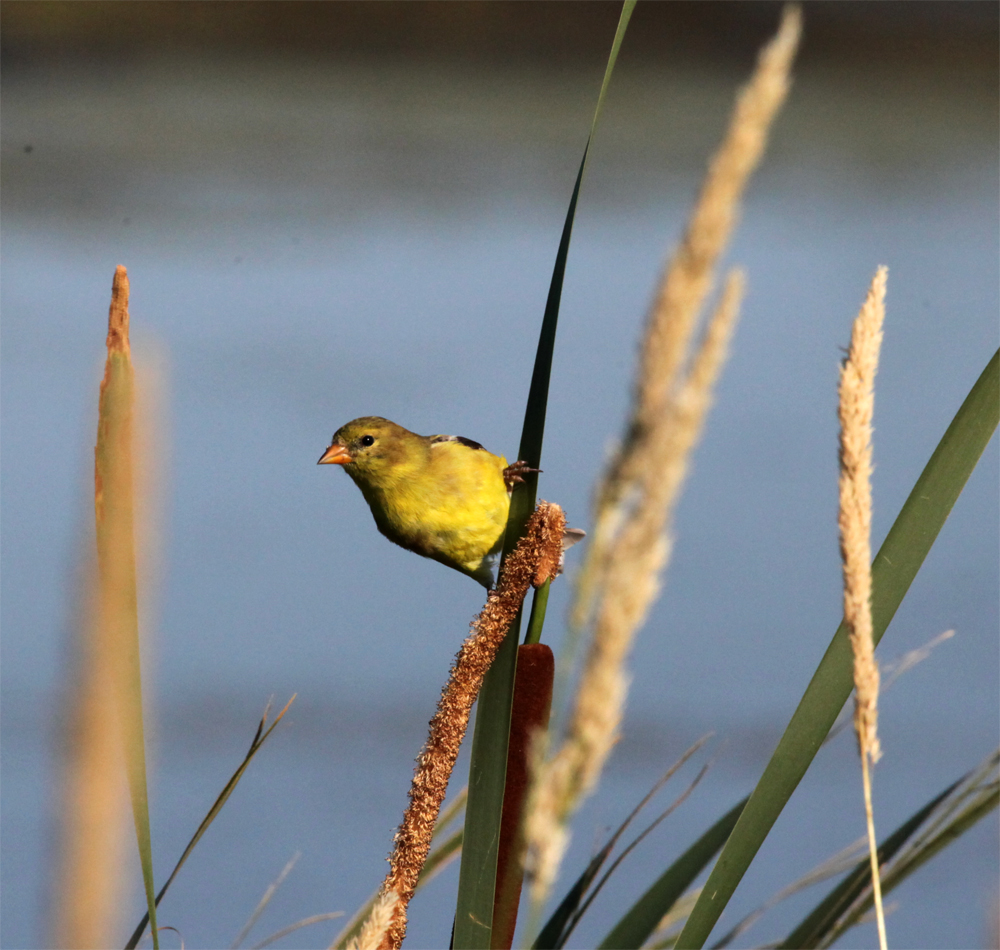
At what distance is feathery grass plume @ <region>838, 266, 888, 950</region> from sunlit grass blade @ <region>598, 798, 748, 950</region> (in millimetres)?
259

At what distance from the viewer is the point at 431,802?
0.83 m

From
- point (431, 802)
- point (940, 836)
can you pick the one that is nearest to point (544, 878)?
point (431, 802)

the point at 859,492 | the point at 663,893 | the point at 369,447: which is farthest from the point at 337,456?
the point at 859,492

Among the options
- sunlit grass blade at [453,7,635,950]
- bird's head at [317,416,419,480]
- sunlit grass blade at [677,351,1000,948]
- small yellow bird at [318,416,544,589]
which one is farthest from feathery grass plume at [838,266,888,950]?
bird's head at [317,416,419,480]

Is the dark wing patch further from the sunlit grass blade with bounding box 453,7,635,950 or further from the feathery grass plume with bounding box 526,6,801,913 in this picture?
the feathery grass plume with bounding box 526,6,801,913

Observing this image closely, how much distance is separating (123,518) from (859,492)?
354 millimetres

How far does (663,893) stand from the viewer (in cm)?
79

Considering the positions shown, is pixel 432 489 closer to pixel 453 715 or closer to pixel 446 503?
pixel 446 503

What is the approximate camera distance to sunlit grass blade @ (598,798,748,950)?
2.57 feet

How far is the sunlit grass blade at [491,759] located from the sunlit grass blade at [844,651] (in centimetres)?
13

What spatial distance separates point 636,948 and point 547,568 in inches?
12.0

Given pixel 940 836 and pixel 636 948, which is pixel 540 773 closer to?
pixel 636 948

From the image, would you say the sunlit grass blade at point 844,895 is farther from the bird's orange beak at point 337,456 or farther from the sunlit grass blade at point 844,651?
the bird's orange beak at point 337,456

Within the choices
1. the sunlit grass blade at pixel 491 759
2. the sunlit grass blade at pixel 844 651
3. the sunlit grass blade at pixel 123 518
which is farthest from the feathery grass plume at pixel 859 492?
the sunlit grass blade at pixel 123 518
